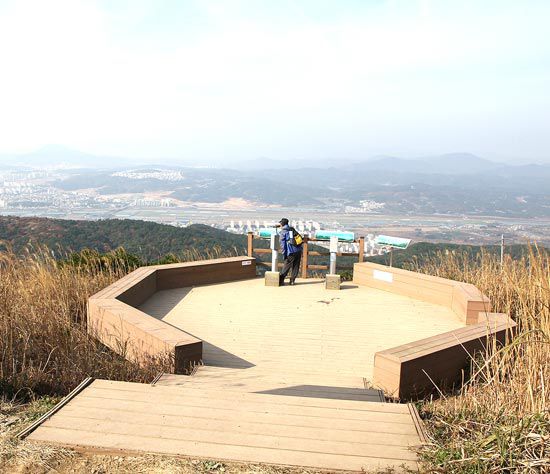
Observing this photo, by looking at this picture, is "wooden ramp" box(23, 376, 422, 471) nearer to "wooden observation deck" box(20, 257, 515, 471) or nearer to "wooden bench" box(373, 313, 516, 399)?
"wooden observation deck" box(20, 257, 515, 471)

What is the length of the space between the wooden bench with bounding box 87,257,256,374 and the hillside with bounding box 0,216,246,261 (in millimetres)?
12295

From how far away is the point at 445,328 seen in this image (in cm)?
623

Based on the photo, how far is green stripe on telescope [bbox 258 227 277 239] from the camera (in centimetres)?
863

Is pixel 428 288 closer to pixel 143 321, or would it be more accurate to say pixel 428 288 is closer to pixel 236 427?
pixel 143 321

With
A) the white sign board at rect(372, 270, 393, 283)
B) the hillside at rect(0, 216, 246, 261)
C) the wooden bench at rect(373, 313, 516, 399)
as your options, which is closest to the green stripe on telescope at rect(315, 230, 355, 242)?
the white sign board at rect(372, 270, 393, 283)

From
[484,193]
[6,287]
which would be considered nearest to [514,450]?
[6,287]

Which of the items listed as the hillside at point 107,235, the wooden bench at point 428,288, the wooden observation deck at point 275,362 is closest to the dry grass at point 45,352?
the wooden observation deck at point 275,362

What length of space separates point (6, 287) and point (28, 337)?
1.32 meters

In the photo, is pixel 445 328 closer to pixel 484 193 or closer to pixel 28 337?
pixel 28 337

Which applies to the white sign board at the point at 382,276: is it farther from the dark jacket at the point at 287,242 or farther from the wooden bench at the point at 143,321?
the wooden bench at the point at 143,321

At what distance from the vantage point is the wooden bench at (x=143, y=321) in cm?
415

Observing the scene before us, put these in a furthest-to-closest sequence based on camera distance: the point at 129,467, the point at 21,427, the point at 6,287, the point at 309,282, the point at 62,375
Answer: the point at 309,282, the point at 6,287, the point at 62,375, the point at 21,427, the point at 129,467

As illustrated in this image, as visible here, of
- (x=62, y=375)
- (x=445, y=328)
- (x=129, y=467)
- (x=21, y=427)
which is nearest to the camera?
(x=129, y=467)

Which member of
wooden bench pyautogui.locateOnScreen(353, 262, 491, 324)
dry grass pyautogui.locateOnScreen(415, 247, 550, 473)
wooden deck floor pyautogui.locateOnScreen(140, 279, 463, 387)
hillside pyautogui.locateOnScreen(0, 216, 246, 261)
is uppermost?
dry grass pyautogui.locateOnScreen(415, 247, 550, 473)
